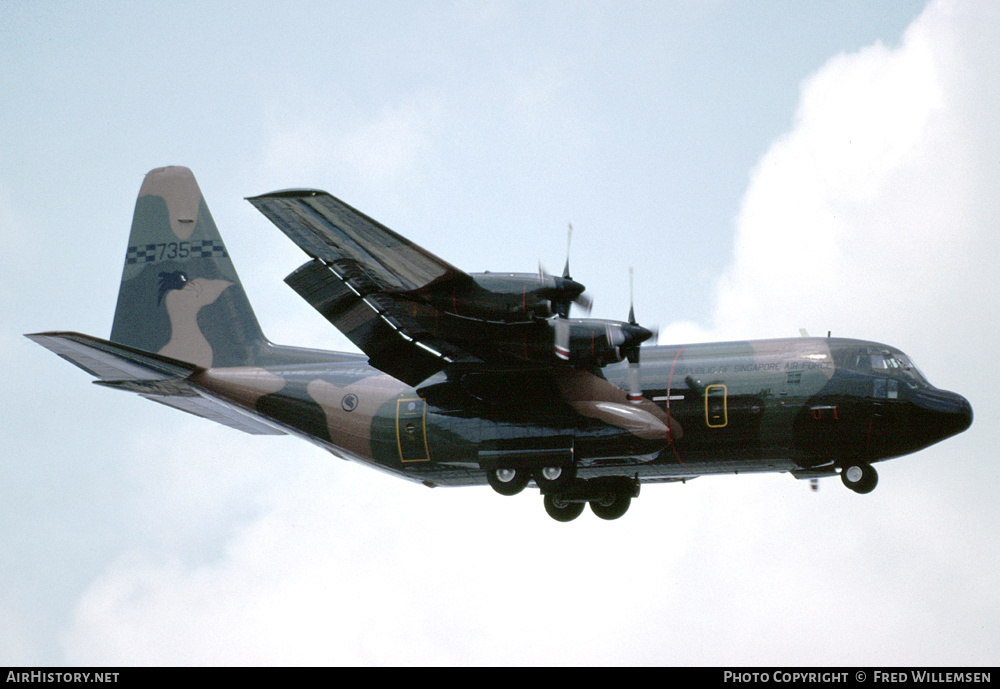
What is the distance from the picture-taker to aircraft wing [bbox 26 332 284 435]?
767 inches

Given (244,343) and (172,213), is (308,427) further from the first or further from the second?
(172,213)

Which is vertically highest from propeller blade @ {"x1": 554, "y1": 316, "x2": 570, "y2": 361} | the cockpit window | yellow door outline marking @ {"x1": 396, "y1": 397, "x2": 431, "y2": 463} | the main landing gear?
propeller blade @ {"x1": 554, "y1": 316, "x2": 570, "y2": 361}

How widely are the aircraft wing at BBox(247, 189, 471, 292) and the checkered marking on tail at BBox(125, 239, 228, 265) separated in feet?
22.5

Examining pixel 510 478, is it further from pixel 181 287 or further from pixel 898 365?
pixel 181 287

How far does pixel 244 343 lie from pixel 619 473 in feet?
27.0

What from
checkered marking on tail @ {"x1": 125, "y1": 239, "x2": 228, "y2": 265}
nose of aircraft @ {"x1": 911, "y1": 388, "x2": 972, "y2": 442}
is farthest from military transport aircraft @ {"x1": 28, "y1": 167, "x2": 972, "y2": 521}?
checkered marking on tail @ {"x1": 125, "y1": 239, "x2": 228, "y2": 265}

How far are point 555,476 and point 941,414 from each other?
6.20 m

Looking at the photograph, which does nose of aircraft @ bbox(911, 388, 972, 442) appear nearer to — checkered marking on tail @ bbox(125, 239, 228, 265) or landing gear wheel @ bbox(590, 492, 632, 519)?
landing gear wheel @ bbox(590, 492, 632, 519)

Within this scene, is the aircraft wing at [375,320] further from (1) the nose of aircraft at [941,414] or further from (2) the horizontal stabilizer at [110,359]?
(1) the nose of aircraft at [941,414]

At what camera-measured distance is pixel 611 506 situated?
21812 mm

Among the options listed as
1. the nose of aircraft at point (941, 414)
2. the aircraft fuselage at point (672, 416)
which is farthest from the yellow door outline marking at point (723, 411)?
the nose of aircraft at point (941, 414)

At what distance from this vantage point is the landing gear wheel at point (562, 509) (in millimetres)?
22141

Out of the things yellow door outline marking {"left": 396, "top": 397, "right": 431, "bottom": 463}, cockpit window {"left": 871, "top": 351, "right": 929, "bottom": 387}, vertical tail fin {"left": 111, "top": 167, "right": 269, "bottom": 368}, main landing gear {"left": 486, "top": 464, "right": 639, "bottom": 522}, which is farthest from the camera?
vertical tail fin {"left": 111, "top": 167, "right": 269, "bottom": 368}
